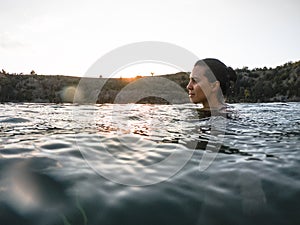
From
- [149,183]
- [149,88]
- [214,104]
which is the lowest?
[149,183]

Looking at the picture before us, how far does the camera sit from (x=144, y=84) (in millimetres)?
36219

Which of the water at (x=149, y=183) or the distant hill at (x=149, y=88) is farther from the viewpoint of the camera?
the distant hill at (x=149, y=88)

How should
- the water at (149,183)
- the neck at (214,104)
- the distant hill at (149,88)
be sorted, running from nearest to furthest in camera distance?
the water at (149,183)
the neck at (214,104)
the distant hill at (149,88)

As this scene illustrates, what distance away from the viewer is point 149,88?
3409 centimetres

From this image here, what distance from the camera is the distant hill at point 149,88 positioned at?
24391 mm

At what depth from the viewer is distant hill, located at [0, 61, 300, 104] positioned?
960 inches

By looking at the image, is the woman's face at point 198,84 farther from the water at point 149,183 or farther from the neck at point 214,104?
the water at point 149,183

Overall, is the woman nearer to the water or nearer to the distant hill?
the water

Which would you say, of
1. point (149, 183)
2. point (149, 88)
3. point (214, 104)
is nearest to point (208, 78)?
point (214, 104)

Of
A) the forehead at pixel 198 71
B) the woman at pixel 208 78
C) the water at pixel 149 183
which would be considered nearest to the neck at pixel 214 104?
the woman at pixel 208 78

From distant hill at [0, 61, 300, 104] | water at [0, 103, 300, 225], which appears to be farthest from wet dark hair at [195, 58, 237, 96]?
distant hill at [0, 61, 300, 104]

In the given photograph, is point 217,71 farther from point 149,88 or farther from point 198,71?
point 149,88

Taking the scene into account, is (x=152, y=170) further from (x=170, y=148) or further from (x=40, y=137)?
(x=40, y=137)

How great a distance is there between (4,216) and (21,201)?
0.18m
